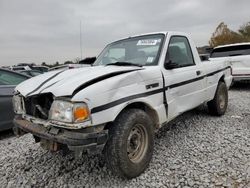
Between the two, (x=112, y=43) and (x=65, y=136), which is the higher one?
(x=112, y=43)

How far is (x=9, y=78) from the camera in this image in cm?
560

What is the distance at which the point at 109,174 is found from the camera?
331cm

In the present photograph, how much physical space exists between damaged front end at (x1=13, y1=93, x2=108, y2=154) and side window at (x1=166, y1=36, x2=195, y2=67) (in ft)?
5.66

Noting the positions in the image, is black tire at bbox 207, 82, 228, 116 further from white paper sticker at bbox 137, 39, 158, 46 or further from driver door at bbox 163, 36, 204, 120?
white paper sticker at bbox 137, 39, 158, 46

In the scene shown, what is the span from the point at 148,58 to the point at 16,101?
1.91 m

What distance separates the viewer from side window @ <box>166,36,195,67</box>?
4078 millimetres

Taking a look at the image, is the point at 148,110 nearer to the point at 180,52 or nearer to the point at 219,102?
the point at 180,52

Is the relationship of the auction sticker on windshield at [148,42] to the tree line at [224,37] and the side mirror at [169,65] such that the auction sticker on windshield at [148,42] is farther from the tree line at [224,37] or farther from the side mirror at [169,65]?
the tree line at [224,37]

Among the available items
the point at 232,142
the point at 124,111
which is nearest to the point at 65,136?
the point at 124,111

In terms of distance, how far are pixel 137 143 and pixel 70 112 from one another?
1.02 meters

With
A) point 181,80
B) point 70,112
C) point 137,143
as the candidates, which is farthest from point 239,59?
point 70,112

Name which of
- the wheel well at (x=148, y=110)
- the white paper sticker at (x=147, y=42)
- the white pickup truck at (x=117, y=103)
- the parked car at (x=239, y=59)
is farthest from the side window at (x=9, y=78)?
the parked car at (x=239, y=59)

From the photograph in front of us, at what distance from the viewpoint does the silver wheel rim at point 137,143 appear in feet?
10.3

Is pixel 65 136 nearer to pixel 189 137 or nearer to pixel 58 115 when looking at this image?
pixel 58 115
